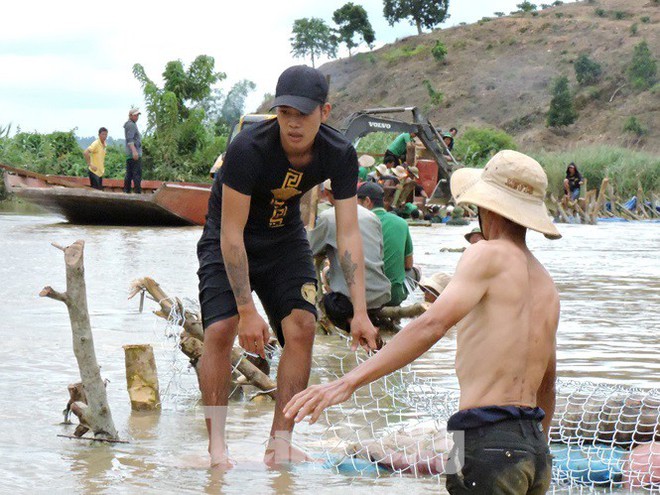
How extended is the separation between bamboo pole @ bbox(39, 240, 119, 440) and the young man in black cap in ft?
1.72

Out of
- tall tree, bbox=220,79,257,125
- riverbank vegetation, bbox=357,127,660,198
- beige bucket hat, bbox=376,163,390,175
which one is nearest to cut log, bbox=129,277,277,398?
beige bucket hat, bbox=376,163,390,175

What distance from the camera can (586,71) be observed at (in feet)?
261

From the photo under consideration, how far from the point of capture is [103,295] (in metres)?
10.8

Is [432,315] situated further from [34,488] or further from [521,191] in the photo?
[34,488]

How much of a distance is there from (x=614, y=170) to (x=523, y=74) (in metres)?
52.0

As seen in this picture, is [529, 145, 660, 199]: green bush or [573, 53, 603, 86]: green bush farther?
[573, 53, 603, 86]: green bush

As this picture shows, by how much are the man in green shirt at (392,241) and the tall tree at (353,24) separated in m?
95.5

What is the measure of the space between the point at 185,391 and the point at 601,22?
91619mm

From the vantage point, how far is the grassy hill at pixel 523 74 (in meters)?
73.7

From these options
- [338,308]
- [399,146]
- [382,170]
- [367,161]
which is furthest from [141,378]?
[399,146]

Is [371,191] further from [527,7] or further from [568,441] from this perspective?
[527,7]

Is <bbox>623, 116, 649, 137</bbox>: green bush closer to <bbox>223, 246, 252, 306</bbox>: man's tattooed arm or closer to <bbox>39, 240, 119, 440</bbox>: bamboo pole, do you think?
<bbox>39, 240, 119, 440</bbox>: bamboo pole

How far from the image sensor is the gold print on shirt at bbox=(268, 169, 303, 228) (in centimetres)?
461

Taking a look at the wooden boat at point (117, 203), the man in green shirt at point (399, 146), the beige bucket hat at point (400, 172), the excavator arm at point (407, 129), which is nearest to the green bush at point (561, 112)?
the excavator arm at point (407, 129)
